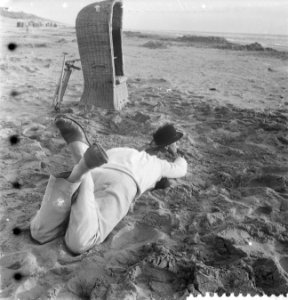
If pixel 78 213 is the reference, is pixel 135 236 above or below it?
below

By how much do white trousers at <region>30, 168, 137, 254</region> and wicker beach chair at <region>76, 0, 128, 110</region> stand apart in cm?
263

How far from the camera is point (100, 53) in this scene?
4.55 m

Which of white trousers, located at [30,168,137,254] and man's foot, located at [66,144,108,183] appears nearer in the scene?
man's foot, located at [66,144,108,183]

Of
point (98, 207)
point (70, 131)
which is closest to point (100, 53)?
point (70, 131)

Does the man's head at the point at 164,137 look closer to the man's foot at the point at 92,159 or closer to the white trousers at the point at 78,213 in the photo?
the white trousers at the point at 78,213

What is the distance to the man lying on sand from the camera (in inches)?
77.3

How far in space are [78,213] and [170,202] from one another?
92cm

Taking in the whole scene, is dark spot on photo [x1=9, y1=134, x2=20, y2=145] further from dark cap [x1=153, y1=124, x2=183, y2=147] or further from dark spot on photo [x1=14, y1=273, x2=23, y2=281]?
dark spot on photo [x1=14, y1=273, x2=23, y2=281]

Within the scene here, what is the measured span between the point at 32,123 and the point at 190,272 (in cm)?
283

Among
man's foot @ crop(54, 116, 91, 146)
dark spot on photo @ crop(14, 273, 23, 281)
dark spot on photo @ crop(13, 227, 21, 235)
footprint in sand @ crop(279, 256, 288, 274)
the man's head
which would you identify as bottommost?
dark spot on photo @ crop(13, 227, 21, 235)

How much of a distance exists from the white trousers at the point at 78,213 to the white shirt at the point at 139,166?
0.64 ft

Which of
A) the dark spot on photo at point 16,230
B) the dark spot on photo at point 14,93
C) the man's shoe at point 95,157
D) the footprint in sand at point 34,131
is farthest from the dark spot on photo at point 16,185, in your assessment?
the dark spot on photo at point 14,93

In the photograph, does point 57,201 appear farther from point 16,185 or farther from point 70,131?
point 16,185

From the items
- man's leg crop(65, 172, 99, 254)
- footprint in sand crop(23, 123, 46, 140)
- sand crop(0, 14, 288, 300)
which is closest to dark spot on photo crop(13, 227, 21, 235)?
sand crop(0, 14, 288, 300)
